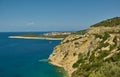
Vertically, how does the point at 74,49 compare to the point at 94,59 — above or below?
above

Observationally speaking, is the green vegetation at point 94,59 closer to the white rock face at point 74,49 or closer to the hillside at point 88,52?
the hillside at point 88,52

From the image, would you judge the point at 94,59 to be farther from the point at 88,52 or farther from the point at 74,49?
the point at 74,49

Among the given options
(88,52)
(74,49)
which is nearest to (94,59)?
(88,52)

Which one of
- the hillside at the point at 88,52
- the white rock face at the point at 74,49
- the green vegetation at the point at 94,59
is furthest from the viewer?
the white rock face at the point at 74,49

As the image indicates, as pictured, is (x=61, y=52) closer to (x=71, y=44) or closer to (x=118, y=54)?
(x=71, y=44)

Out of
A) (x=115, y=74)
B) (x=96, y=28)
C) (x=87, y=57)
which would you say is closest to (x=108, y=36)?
(x=87, y=57)

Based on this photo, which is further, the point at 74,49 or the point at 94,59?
the point at 74,49

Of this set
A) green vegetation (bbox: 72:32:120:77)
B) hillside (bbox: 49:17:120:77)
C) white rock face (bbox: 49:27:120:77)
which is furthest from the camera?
white rock face (bbox: 49:27:120:77)

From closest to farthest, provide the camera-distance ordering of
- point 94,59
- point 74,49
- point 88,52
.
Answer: point 94,59 → point 88,52 → point 74,49

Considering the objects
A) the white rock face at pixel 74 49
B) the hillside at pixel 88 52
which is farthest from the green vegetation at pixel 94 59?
the white rock face at pixel 74 49

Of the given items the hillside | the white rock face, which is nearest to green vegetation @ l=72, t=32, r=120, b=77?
the hillside

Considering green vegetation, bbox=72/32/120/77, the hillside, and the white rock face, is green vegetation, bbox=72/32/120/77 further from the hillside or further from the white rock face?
the white rock face

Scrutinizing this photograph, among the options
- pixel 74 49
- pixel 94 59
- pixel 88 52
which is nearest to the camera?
pixel 94 59
